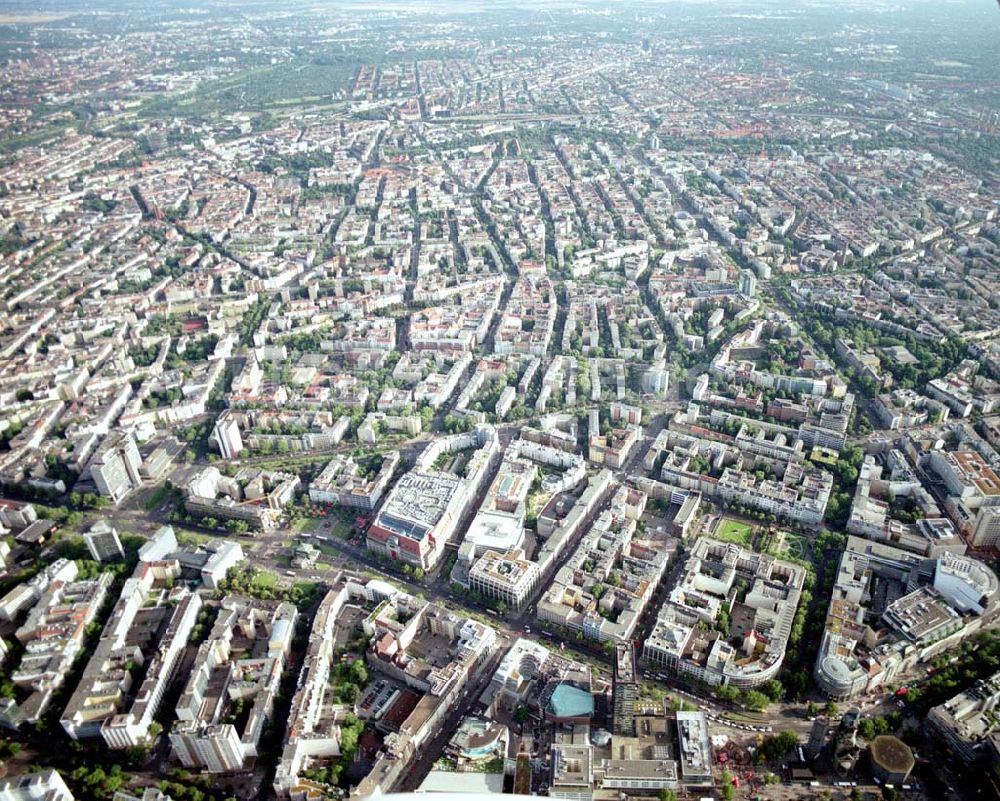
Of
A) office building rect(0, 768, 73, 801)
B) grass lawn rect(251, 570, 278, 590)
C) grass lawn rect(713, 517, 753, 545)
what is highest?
office building rect(0, 768, 73, 801)

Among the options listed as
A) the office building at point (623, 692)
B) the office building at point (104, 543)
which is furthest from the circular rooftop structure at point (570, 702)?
the office building at point (104, 543)

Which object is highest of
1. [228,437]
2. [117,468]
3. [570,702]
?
[570,702]

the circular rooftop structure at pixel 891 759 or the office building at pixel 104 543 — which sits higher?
the circular rooftop structure at pixel 891 759

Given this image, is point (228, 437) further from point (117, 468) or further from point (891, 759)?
point (891, 759)

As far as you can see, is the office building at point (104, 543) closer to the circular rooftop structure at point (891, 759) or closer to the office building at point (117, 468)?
the office building at point (117, 468)

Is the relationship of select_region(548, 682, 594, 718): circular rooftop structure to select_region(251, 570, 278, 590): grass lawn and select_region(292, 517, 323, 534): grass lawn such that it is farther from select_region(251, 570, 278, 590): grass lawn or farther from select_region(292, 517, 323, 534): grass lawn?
select_region(292, 517, 323, 534): grass lawn

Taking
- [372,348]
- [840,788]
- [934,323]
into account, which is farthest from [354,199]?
[840,788]

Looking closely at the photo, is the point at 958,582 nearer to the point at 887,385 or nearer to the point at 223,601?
the point at 887,385

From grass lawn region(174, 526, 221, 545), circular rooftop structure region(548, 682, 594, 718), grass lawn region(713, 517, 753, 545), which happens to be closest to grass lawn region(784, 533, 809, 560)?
grass lawn region(713, 517, 753, 545)

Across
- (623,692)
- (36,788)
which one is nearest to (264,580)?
(36,788)
